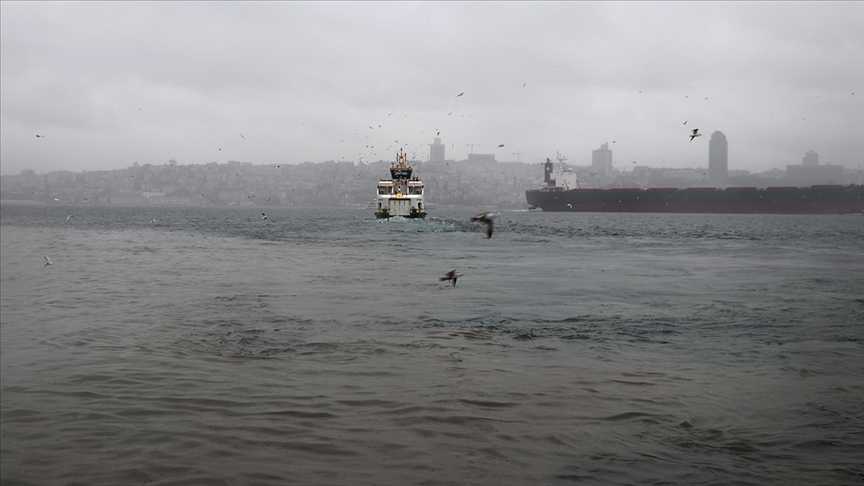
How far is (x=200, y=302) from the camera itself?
13570mm

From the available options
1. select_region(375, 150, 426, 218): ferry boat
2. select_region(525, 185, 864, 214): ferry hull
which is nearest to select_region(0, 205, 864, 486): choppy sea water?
select_region(375, 150, 426, 218): ferry boat

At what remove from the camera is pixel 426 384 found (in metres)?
7.28

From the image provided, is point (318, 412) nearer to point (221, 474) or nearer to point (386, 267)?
point (221, 474)

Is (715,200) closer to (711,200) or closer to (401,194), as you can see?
(711,200)

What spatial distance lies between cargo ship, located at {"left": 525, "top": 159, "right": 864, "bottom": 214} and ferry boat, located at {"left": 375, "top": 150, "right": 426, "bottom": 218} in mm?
41443

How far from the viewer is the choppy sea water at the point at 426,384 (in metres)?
5.08

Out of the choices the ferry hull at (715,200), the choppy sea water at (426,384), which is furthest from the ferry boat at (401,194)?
the choppy sea water at (426,384)

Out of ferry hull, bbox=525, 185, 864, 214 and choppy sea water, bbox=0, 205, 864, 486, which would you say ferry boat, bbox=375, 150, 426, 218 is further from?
choppy sea water, bbox=0, 205, 864, 486

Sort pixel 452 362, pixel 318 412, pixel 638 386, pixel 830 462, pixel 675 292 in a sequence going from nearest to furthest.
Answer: pixel 830 462 → pixel 318 412 → pixel 638 386 → pixel 452 362 → pixel 675 292

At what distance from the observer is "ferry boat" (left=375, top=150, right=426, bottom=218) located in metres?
62.2

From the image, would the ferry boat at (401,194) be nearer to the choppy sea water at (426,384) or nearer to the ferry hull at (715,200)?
the ferry hull at (715,200)

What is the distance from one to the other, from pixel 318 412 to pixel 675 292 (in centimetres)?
1236

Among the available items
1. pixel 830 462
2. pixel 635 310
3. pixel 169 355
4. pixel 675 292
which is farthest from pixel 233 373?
pixel 675 292

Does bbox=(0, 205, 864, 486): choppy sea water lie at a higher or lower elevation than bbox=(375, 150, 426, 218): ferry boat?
lower
